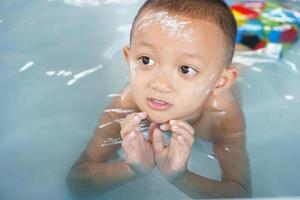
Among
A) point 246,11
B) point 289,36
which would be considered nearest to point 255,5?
point 246,11

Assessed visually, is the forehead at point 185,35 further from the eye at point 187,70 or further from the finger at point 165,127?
the finger at point 165,127

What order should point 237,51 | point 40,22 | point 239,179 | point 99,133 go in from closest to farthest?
1. point 239,179
2. point 99,133
3. point 237,51
4. point 40,22

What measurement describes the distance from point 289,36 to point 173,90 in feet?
3.07

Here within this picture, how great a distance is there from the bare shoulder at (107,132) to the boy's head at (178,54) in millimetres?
187

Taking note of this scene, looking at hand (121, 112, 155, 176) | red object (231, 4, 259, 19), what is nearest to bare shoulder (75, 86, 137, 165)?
hand (121, 112, 155, 176)

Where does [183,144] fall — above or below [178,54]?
below

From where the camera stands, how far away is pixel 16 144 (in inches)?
60.2

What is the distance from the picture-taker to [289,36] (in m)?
1.96

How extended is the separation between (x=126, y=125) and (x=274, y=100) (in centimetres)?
75

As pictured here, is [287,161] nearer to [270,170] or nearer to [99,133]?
[270,170]

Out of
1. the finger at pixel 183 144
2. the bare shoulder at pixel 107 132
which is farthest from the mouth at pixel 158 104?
the bare shoulder at pixel 107 132

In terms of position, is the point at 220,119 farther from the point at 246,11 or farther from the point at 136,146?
the point at 246,11

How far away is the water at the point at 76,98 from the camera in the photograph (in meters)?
1.39

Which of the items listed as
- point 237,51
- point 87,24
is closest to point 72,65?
point 87,24
